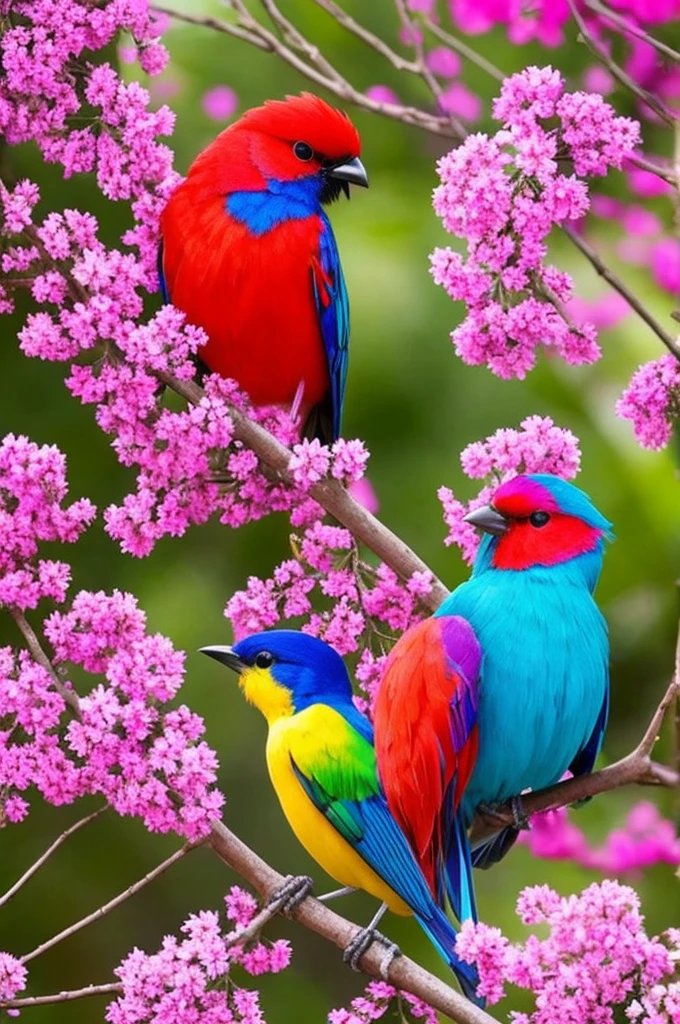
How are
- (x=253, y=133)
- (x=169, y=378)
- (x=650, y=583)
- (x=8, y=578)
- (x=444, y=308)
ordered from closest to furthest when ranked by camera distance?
(x=8, y=578), (x=169, y=378), (x=253, y=133), (x=650, y=583), (x=444, y=308)

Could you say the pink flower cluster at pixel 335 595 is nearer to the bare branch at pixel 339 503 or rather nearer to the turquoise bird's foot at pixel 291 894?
the bare branch at pixel 339 503

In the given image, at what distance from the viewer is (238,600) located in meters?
2.69

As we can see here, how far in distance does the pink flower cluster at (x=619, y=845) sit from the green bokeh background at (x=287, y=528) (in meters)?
0.14

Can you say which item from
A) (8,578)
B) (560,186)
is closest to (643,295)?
(560,186)

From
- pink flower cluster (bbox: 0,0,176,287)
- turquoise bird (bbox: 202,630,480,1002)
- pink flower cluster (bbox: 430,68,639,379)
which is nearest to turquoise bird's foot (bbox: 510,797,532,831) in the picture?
turquoise bird (bbox: 202,630,480,1002)

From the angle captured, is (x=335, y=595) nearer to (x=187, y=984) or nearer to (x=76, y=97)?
(x=187, y=984)

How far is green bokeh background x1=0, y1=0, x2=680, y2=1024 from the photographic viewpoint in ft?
16.1

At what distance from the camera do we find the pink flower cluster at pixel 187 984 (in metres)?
2.21

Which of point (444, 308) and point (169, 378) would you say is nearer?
point (169, 378)

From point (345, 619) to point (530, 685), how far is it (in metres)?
0.35

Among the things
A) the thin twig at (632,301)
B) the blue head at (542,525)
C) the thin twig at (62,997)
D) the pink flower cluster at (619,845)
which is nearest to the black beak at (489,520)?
the blue head at (542,525)

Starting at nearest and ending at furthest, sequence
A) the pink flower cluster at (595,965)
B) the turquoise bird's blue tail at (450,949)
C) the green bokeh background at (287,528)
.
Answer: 1. the pink flower cluster at (595,965)
2. the turquoise bird's blue tail at (450,949)
3. the green bokeh background at (287,528)

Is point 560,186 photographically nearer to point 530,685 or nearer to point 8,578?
point 530,685

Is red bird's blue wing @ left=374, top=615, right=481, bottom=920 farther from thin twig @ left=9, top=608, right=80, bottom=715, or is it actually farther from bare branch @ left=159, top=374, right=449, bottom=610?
thin twig @ left=9, top=608, right=80, bottom=715
